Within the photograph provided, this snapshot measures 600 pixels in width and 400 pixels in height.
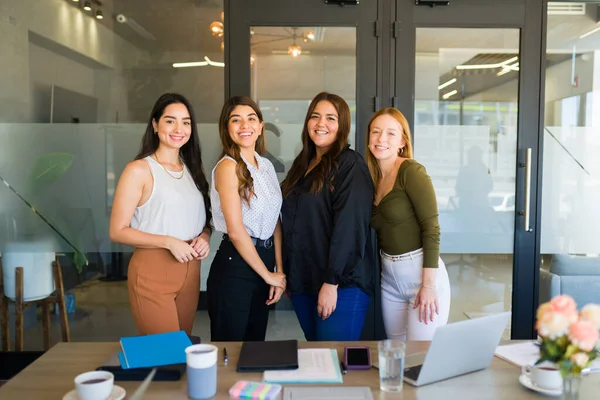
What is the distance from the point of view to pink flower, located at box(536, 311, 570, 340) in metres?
1.13

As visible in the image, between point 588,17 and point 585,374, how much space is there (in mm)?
2582

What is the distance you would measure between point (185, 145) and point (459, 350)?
1.50 m

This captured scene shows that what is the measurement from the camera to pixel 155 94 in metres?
3.23

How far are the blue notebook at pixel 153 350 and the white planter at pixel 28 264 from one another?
2083 mm

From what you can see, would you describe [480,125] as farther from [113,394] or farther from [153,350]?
[113,394]

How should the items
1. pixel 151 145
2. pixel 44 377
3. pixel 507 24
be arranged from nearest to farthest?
pixel 44 377, pixel 151 145, pixel 507 24

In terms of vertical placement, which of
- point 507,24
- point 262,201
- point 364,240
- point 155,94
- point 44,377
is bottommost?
point 44,377

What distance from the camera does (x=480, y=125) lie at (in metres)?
3.24

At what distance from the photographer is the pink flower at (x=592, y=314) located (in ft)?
3.76

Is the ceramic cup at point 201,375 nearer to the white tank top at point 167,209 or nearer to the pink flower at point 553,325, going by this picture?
the pink flower at point 553,325

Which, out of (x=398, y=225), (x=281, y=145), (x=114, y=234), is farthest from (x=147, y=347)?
(x=281, y=145)

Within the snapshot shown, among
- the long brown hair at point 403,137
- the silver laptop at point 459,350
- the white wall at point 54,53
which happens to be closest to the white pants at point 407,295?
the long brown hair at point 403,137

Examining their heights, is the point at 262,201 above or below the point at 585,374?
above

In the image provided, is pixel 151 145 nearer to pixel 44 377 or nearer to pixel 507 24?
pixel 44 377
